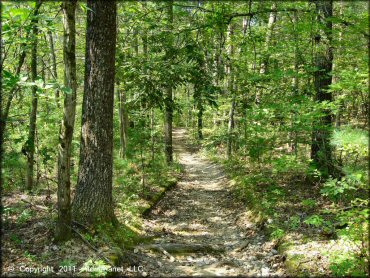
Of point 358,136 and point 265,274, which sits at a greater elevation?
point 358,136

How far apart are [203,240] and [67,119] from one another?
4.37 m

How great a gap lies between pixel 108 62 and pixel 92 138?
155 centimetres

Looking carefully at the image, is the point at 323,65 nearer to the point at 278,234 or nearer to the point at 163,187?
the point at 278,234

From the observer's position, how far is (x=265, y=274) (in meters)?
5.14

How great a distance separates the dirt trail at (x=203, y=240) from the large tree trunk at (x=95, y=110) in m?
1.40

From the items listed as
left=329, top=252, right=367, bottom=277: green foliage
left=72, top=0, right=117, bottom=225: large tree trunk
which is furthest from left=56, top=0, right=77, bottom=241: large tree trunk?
left=329, top=252, right=367, bottom=277: green foliage

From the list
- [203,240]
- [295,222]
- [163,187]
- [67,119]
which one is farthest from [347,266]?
[163,187]

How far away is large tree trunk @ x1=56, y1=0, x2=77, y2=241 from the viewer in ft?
15.1

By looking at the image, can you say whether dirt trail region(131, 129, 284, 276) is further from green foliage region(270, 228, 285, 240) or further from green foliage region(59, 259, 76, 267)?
green foliage region(59, 259, 76, 267)

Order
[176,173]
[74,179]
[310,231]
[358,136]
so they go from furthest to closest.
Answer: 1. [176,173]
2. [74,179]
3. [310,231]
4. [358,136]

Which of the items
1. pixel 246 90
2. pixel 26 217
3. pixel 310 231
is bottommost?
pixel 310 231

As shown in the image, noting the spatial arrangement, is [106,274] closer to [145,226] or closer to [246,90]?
[145,226]

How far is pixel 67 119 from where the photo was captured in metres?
4.72

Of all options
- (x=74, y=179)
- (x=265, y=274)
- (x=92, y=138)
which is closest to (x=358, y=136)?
(x=265, y=274)
